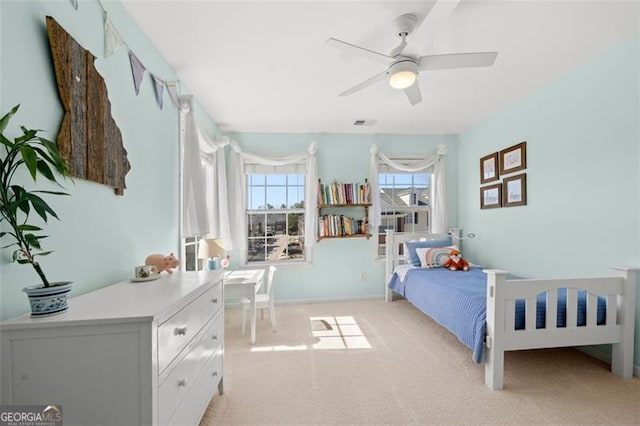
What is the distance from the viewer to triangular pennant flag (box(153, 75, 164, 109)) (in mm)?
2043

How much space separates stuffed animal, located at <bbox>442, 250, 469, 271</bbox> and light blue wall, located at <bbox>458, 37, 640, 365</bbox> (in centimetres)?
48

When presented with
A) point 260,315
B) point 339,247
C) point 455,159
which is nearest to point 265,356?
point 260,315

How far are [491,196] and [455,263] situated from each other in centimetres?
99

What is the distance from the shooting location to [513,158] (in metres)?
3.21

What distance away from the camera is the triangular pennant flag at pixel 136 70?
1750 mm

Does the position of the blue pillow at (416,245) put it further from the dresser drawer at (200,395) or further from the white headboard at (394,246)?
the dresser drawer at (200,395)

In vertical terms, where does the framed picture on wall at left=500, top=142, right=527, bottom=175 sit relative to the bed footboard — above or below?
above

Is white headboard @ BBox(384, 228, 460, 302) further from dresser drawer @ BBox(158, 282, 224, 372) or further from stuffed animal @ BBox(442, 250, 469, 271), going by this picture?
dresser drawer @ BBox(158, 282, 224, 372)

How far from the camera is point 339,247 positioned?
4.16 meters

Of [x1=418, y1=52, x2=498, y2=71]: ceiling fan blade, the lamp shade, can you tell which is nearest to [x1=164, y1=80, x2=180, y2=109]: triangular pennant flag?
the lamp shade

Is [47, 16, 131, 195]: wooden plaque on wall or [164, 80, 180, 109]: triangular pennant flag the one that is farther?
[164, 80, 180, 109]: triangular pennant flag

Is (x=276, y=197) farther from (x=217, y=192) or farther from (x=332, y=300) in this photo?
(x=332, y=300)

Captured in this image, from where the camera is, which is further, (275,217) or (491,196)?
(275,217)

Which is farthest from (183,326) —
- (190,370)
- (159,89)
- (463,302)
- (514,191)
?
(514,191)
